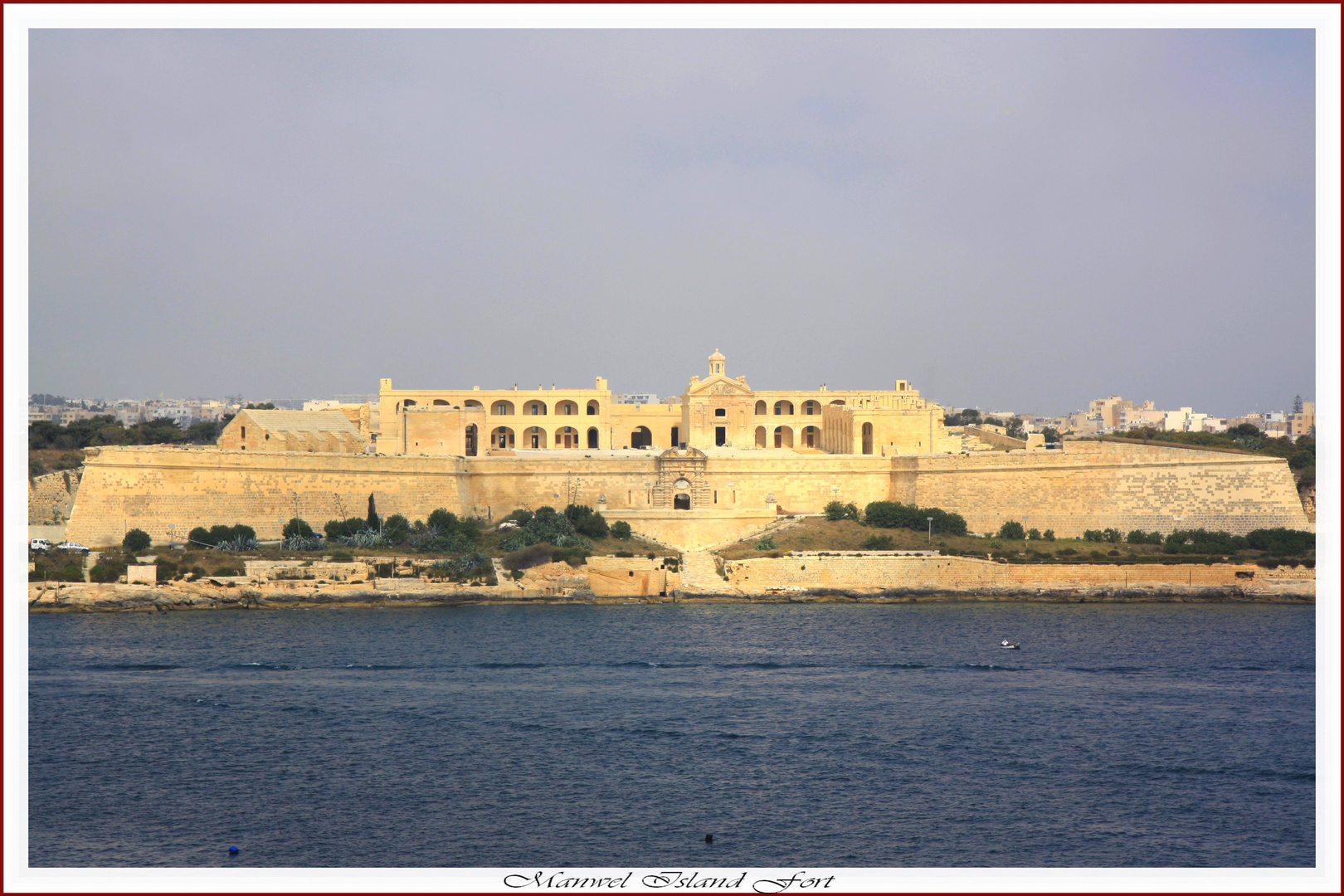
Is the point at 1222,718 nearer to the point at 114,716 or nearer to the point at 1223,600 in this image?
the point at 1223,600

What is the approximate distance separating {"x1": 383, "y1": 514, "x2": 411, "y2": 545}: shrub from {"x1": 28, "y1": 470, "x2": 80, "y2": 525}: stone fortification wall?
7239 mm

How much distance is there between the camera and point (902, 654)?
2022 cm

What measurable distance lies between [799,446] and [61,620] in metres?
20.6

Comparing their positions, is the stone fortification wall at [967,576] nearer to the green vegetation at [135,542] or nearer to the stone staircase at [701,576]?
the stone staircase at [701,576]

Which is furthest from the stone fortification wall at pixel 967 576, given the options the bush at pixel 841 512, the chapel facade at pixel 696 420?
the chapel facade at pixel 696 420

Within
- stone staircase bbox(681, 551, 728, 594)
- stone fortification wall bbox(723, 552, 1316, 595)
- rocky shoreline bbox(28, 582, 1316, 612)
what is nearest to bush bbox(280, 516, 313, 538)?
rocky shoreline bbox(28, 582, 1316, 612)

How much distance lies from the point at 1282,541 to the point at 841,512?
27.3 feet

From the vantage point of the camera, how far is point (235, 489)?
25781 millimetres

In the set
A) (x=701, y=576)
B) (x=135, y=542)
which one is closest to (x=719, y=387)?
(x=701, y=576)

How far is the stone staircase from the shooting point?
2541 cm

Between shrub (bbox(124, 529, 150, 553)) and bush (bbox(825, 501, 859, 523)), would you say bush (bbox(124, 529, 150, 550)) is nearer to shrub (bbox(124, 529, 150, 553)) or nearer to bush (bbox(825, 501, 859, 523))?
shrub (bbox(124, 529, 150, 553))

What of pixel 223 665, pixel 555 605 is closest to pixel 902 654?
pixel 555 605

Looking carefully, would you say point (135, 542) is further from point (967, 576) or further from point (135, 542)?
point (967, 576)

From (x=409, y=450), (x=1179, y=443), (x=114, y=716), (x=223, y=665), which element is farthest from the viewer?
(x=1179, y=443)
